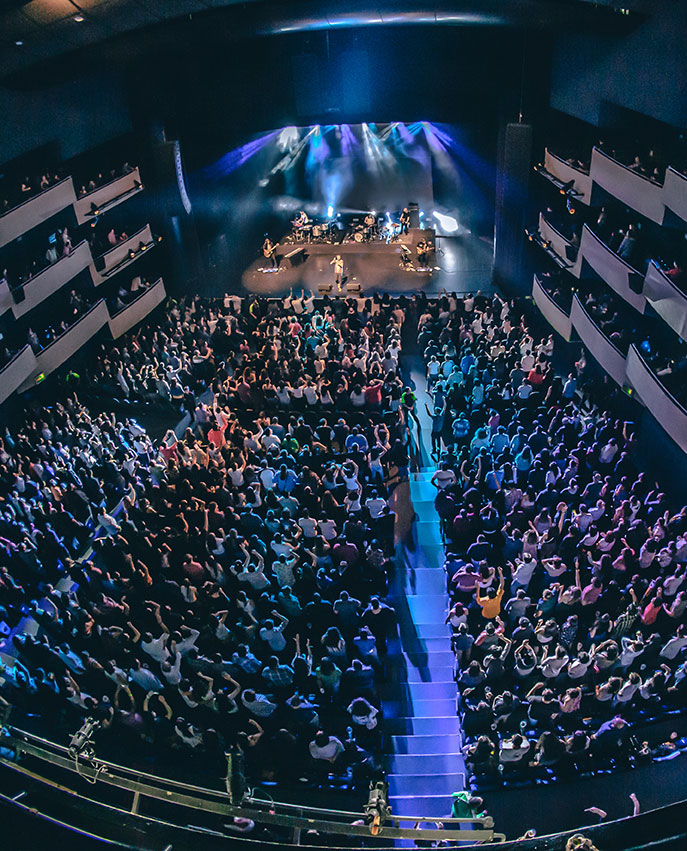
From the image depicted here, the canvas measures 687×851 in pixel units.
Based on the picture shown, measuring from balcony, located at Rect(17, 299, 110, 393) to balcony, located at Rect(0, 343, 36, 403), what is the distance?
303 millimetres

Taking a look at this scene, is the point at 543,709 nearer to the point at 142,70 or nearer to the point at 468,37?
the point at 468,37

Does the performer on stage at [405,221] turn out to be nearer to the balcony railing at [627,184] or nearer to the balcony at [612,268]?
the balcony railing at [627,184]

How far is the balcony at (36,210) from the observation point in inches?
486

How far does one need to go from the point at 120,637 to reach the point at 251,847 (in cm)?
351

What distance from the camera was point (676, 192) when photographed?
9.28 m

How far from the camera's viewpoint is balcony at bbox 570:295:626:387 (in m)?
11.2

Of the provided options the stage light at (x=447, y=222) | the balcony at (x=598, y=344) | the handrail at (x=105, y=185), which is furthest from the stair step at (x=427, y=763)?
the stage light at (x=447, y=222)

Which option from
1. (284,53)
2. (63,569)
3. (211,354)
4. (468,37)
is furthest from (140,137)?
(63,569)

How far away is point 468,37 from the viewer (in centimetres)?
1470

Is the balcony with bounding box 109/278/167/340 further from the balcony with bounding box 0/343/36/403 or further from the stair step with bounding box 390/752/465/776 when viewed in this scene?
the stair step with bounding box 390/752/465/776

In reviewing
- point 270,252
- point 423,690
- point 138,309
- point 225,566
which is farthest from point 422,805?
point 270,252

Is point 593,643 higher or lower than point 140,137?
lower

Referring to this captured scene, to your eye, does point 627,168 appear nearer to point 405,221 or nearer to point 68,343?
point 405,221

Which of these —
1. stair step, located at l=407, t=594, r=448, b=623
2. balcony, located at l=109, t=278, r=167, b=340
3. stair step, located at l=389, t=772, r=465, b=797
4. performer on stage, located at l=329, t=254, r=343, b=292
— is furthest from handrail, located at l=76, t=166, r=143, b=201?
stair step, located at l=389, t=772, r=465, b=797
